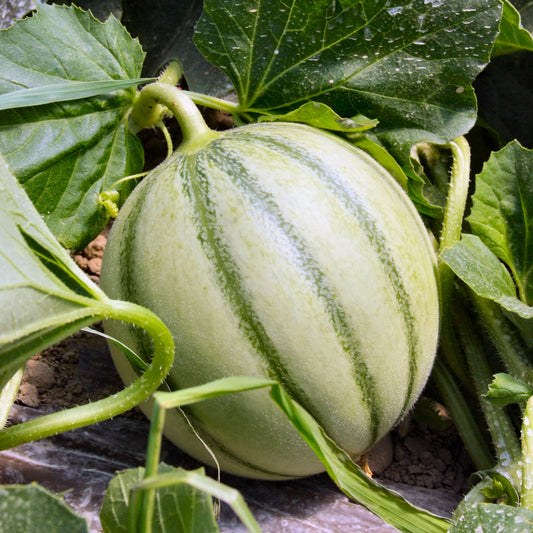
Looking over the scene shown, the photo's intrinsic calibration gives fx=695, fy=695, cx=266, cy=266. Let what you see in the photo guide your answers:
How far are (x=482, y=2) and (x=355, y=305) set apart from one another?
55 centimetres

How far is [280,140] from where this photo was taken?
0.97 metres

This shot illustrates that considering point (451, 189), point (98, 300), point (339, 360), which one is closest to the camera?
point (98, 300)

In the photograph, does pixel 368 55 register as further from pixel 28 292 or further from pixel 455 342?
pixel 28 292

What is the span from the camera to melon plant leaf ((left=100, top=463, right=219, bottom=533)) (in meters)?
0.72

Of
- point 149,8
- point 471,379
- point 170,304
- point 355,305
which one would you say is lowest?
point 471,379

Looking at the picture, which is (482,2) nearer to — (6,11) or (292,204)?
(292,204)

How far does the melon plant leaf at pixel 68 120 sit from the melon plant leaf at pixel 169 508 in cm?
47

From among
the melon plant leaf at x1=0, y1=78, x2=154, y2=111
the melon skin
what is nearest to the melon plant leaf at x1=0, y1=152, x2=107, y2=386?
the melon skin

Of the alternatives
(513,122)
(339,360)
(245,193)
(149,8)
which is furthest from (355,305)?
(149,8)

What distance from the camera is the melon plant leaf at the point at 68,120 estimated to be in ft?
3.59

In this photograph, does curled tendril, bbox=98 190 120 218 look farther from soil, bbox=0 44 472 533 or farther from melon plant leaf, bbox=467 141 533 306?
melon plant leaf, bbox=467 141 533 306

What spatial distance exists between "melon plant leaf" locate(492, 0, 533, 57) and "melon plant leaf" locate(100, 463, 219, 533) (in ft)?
3.03

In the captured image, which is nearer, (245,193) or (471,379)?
(245,193)

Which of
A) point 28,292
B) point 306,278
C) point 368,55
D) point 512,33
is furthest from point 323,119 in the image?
point 28,292
